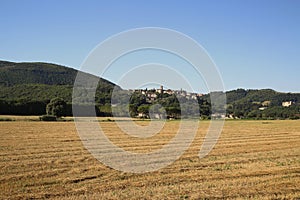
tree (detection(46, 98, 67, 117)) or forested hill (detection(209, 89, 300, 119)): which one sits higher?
forested hill (detection(209, 89, 300, 119))

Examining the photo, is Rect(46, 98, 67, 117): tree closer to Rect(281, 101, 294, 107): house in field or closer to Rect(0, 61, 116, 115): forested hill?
Rect(0, 61, 116, 115): forested hill

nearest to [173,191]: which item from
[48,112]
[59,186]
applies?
[59,186]

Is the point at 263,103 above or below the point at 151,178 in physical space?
above

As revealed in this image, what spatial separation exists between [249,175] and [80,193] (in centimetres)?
556

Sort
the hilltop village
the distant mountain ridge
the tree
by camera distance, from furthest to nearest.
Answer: the distant mountain ridge → the tree → the hilltop village

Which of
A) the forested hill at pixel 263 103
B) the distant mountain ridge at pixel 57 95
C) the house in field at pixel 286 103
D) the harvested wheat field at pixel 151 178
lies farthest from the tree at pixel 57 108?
the house in field at pixel 286 103

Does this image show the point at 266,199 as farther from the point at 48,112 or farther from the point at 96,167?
the point at 48,112

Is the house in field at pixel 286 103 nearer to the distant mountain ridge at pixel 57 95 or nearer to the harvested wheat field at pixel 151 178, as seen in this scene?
the distant mountain ridge at pixel 57 95

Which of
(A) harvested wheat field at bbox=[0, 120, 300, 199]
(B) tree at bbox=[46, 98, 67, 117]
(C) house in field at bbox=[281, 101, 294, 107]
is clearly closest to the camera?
(A) harvested wheat field at bbox=[0, 120, 300, 199]

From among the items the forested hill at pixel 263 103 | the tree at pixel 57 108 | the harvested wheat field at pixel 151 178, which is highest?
the forested hill at pixel 263 103

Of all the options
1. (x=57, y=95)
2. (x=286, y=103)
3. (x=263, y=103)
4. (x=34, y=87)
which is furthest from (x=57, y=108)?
(x=263, y=103)

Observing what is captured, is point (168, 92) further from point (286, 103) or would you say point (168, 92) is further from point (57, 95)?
point (286, 103)

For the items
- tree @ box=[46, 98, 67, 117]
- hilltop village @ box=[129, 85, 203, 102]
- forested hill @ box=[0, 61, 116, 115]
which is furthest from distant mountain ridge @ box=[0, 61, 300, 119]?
hilltop village @ box=[129, 85, 203, 102]

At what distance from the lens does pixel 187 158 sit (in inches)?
614
